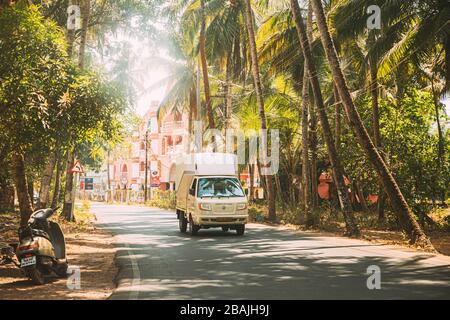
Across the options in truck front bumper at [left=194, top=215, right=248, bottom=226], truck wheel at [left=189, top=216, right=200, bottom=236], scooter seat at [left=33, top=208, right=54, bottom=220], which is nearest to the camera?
scooter seat at [left=33, top=208, right=54, bottom=220]

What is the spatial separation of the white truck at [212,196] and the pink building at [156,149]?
1580 inches

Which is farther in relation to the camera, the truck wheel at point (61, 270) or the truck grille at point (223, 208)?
the truck grille at point (223, 208)

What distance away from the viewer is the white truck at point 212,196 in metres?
18.9

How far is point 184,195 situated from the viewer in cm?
2134

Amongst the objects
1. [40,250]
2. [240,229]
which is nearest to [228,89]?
[240,229]

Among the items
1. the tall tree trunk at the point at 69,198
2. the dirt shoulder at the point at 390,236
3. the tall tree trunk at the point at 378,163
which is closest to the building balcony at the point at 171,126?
the tall tree trunk at the point at 69,198

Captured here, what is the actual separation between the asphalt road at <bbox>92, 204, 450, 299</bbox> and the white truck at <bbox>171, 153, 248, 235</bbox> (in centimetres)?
119

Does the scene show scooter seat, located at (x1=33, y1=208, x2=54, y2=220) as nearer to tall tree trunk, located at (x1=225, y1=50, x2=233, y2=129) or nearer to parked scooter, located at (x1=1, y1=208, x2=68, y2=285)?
parked scooter, located at (x1=1, y1=208, x2=68, y2=285)

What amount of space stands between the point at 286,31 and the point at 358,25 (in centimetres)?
997

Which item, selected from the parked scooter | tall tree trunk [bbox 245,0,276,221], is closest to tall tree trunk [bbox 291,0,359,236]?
tall tree trunk [bbox 245,0,276,221]

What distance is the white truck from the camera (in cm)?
1888

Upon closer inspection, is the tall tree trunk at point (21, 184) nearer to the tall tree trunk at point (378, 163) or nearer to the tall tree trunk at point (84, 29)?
the tall tree trunk at point (84, 29)
